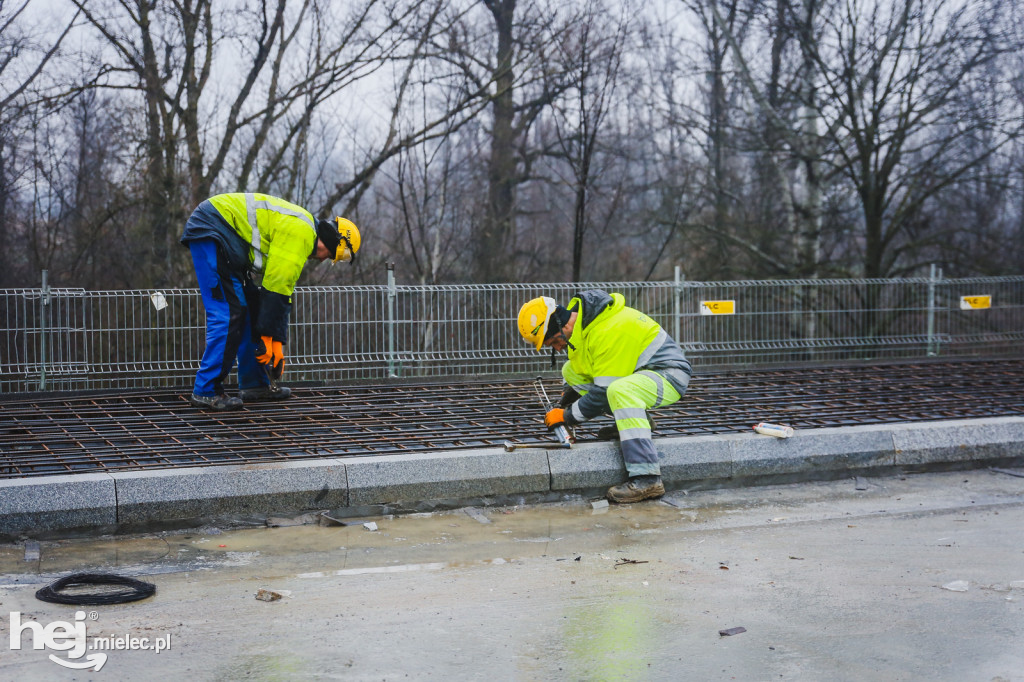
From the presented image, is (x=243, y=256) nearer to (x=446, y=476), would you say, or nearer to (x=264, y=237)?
(x=264, y=237)

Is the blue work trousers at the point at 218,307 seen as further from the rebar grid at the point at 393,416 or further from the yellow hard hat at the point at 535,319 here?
the yellow hard hat at the point at 535,319

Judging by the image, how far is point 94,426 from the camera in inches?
293

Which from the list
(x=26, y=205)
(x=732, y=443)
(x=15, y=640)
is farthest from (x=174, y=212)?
(x=15, y=640)

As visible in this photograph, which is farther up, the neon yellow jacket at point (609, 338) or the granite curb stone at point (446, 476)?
the neon yellow jacket at point (609, 338)

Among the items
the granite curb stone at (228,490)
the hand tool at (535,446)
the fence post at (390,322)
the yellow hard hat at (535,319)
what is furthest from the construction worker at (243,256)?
the fence post at (390,322)

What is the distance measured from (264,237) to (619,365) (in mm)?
3076

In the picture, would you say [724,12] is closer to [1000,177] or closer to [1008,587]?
[1000,177]

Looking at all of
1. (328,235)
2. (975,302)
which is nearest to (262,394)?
(328,235)

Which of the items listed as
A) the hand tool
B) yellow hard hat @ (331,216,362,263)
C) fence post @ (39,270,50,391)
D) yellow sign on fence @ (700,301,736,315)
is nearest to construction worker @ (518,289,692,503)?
the hand tool

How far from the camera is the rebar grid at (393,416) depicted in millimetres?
6535

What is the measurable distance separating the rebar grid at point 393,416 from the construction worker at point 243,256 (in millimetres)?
627

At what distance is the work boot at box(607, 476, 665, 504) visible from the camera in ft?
20.6

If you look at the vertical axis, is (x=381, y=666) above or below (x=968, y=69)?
below

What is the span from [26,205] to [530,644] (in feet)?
51.5
